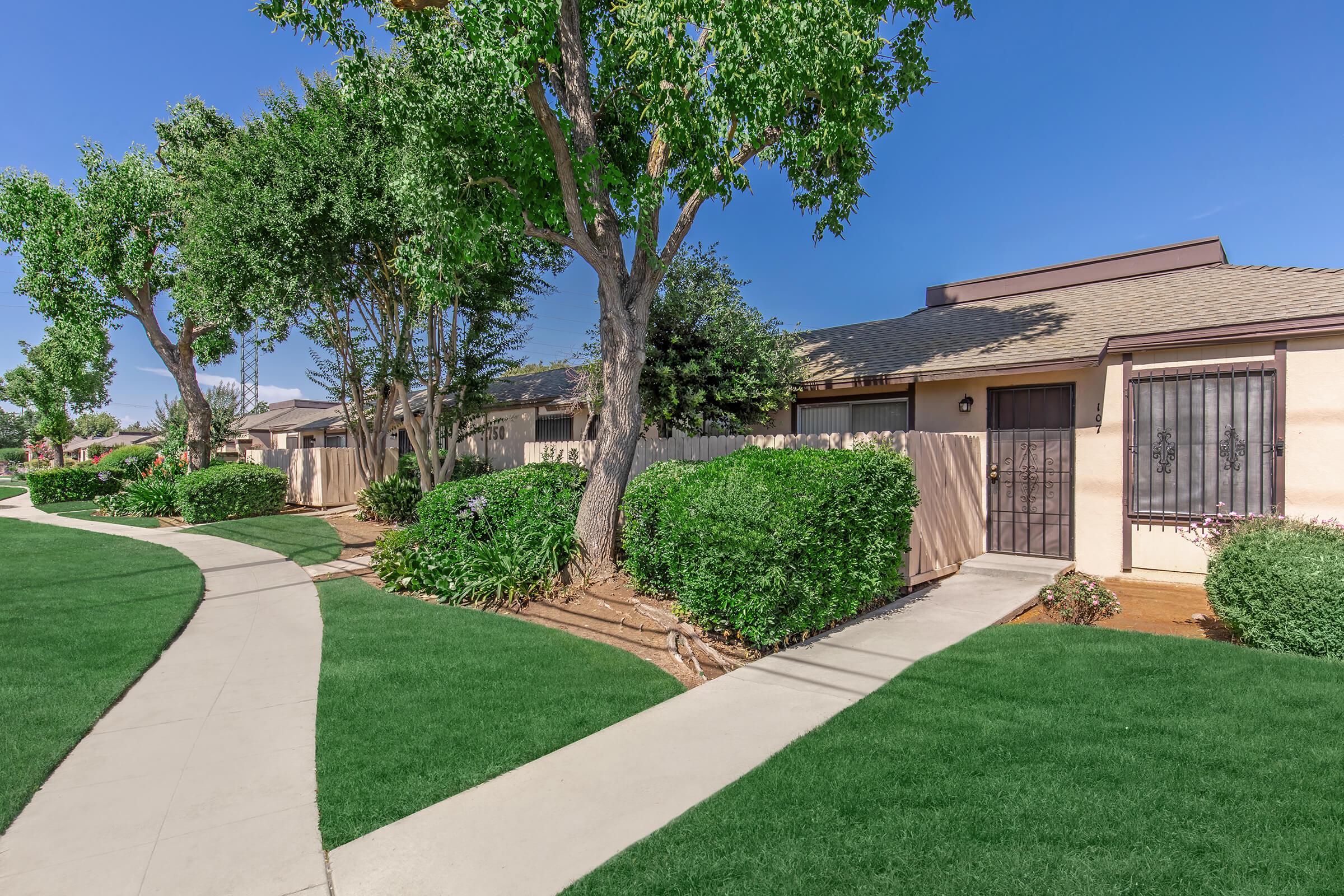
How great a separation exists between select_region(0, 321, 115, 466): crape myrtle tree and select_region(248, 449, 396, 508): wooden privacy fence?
6.26m

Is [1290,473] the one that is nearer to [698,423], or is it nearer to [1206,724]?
[1206,724]

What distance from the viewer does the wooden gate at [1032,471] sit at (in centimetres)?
897

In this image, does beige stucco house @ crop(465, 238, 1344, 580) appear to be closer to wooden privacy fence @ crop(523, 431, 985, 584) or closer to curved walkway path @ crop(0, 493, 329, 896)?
wooden privacy fence @ crop(523, 431, 985, 584)

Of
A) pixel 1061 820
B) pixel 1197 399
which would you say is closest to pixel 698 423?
pixel 1197 399

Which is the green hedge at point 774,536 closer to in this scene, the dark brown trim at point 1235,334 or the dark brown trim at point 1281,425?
the dark brown trim at point 1235,334

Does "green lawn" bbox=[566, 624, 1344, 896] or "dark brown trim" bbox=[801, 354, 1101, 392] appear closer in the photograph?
"green lawn" bbox=[566, 624, 1344, 896]

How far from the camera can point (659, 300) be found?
425 inches

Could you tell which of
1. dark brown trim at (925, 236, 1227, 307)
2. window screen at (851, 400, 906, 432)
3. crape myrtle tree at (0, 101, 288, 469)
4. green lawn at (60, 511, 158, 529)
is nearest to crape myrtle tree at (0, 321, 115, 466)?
crape myrtle tree at (0, 101, 288, 469)

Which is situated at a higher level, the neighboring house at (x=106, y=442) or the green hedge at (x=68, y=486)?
the neighboring house at (x=106, y=442)

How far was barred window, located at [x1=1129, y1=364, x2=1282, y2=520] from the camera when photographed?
7.52 metres

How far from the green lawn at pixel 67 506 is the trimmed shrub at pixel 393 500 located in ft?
35.5

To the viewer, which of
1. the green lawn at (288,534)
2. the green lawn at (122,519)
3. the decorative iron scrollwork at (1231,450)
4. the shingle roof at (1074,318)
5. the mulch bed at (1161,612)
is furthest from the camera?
the green lawn at (122,519)

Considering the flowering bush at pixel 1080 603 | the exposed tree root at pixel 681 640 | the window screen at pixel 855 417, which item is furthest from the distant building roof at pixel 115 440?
the flowering bush at pixel 1080 603

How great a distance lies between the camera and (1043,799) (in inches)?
128
